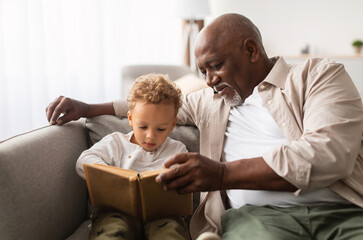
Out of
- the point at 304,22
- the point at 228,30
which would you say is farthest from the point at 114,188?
the point at 304,22

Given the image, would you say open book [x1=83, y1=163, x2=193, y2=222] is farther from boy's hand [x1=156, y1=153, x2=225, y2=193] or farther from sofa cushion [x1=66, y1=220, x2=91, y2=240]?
sofa cushion [x1=66, y1=220, x2=91, y2=240]

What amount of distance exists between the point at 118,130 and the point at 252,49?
681 millimetres

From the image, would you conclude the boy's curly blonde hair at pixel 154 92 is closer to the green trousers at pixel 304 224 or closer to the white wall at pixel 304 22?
the green trousers at pixel 304 224

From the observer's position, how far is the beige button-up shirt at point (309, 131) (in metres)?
1.03

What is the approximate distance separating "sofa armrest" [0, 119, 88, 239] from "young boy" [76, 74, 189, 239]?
11 cm

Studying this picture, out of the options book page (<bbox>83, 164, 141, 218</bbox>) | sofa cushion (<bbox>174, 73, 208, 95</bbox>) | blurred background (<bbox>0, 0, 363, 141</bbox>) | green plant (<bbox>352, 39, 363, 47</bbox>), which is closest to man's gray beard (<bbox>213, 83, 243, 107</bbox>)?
sofa cushion (<bbox>174, 73, 208, 95</bbox>)

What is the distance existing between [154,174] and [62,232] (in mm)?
545

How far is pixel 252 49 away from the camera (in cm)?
140

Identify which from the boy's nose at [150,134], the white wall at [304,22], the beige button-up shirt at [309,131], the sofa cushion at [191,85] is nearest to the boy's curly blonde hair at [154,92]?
the boy's nose at [150,134]

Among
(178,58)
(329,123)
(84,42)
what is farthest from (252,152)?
(178,58)

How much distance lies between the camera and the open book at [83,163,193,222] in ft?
3.55

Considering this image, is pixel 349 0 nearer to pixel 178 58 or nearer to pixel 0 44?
pixel 178 58

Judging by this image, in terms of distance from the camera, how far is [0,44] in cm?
255

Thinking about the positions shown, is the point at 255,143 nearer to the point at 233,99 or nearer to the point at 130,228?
the point at 233,99
